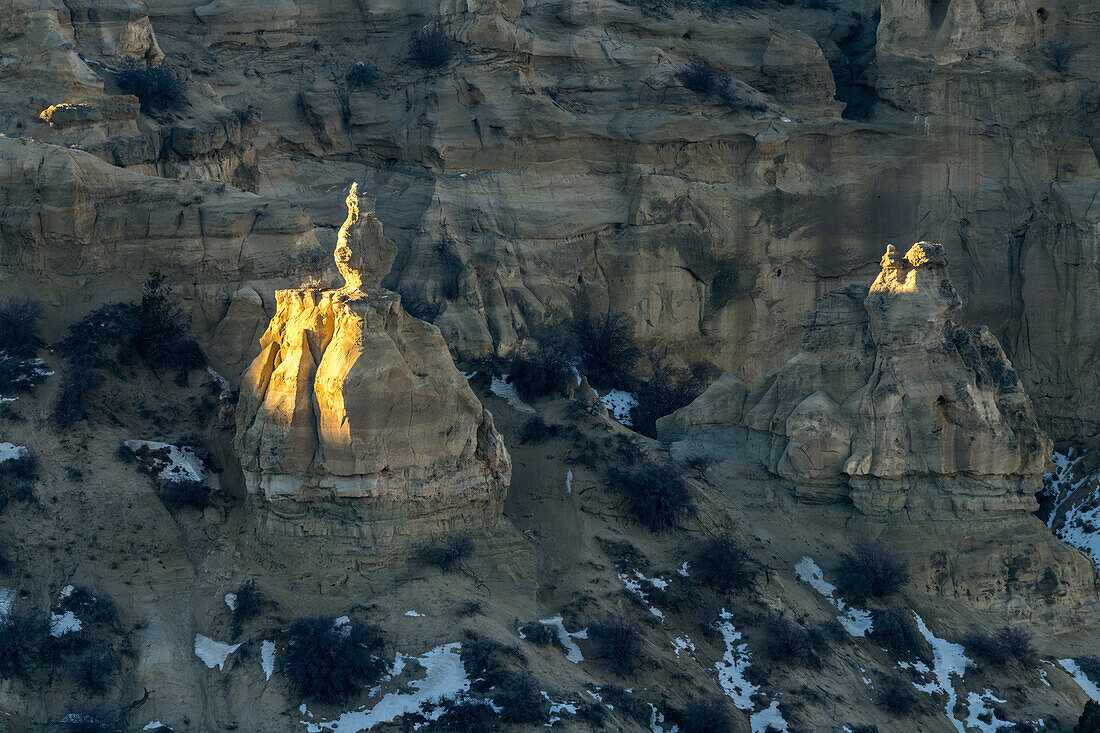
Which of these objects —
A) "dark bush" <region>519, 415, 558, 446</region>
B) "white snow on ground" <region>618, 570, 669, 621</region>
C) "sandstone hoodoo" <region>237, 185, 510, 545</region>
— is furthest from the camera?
"dark bush" <region>519, 415, 558, 446</region>

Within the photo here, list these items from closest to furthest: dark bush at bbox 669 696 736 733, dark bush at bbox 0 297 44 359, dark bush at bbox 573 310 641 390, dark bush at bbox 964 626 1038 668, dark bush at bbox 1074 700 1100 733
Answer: dark bush at bbox 669 696 736 733
dark bush at bbox 1074 700 1100 733
dark bush at bbox 964 626 1038 668
dark bush at bbox 0 297 44 359
dark bush at bbox 573 310 641 390

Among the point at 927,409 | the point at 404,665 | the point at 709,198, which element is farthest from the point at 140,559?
the point at 709,198

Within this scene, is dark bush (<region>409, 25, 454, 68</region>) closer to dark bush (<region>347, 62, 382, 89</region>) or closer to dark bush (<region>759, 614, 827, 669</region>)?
dark bush (<region>347, 62, 382, 89</region>)

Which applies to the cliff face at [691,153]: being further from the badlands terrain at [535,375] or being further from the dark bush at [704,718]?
the dark bush at [704,718]

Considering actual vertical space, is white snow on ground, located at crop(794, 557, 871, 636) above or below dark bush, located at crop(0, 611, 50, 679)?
below

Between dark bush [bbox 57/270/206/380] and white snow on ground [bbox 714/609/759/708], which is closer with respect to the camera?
white snow on ground [bbox 714/609/759/708]

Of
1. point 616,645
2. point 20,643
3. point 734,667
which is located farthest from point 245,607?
point 734,667

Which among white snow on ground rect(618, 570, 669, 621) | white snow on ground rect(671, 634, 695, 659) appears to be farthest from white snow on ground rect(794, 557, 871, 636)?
white snow on ground rect(671, 634, 695, 659)
